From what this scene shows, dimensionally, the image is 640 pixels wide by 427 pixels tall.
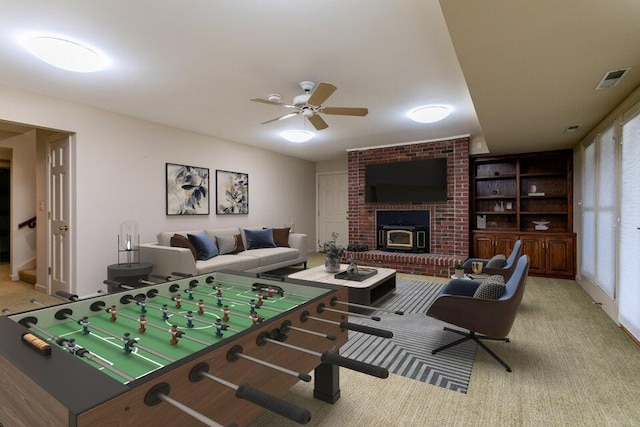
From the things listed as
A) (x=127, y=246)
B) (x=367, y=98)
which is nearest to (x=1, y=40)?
(x=127, y=246)

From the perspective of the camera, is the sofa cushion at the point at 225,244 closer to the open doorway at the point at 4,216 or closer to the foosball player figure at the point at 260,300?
the foosball player figure at the point at 260,300

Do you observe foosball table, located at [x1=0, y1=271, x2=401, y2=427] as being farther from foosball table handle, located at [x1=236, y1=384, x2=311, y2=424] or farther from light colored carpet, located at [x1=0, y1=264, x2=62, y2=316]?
light colored carpet, located at [x1=0, y1=264, x2=62, y2=316]

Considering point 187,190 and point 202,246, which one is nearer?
point 202,246

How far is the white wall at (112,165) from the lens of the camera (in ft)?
12.1

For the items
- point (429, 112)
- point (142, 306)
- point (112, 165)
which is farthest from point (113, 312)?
point (429, 112)

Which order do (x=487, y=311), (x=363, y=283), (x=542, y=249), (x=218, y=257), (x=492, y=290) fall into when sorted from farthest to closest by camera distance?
1. (x=542, y=249)
2. (x=218, y=257)
3. (x=363, y=283)
4. (x=492, y=290)
5. (x=487, y=311)

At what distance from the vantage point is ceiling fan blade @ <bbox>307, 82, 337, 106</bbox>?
257cm

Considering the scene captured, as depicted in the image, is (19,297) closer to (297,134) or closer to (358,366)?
(297,134)

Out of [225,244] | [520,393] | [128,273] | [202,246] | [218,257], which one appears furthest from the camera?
[225,244]

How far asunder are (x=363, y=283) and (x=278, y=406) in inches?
112

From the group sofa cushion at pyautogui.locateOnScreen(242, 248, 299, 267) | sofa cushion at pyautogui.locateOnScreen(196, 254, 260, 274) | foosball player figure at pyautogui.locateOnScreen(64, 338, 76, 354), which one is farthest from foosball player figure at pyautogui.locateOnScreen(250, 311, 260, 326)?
sofa cushion at pyautogui.locateOnScreen(242, 248, 299, 267)

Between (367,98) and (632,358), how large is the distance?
3323 mm

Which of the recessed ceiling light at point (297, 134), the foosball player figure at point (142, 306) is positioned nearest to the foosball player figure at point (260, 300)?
the foosball player figure at point (142, 306)

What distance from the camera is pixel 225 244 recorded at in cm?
499
